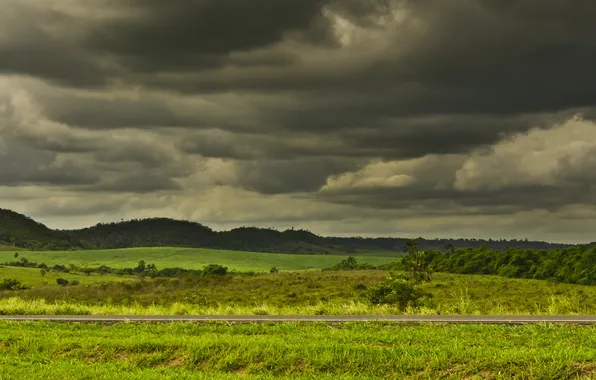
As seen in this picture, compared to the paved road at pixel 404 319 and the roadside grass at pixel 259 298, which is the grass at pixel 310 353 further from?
the roadside grass at pixel 259 298

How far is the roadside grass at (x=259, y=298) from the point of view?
105 feet

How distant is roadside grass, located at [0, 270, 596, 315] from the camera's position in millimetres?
31998

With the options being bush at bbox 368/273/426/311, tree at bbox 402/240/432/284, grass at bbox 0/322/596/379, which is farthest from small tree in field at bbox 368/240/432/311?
tree at bbox 402/240/432/284

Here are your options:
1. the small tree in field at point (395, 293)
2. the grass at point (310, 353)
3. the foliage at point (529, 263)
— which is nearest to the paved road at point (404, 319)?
the grass at point (310, 353)

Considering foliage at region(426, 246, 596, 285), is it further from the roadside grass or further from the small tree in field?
the small tree in field

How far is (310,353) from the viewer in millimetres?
17188

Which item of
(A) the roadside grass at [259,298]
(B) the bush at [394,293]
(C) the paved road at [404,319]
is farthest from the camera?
(B) the bush at [394,293]

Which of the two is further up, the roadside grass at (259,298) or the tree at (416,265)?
the tree at (416,265)

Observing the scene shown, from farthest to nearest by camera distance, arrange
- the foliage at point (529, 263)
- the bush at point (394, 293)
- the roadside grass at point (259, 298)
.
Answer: the foliage at point (529, 263) → the bush at point (394, 293) → the roadside grass at point (259, 298)

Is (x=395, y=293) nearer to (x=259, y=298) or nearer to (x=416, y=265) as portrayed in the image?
(x=259, y=298)

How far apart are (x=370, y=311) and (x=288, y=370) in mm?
12693

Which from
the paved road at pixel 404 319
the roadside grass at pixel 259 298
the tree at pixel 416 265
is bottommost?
the roadside grass at pixel 259 298

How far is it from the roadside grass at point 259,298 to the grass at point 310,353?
8452 mm

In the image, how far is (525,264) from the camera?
110188mm
